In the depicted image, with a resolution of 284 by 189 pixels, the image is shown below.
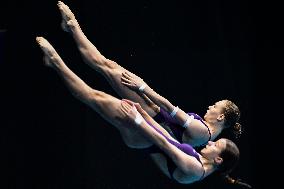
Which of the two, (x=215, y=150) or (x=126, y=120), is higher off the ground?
(x=215, y=150)

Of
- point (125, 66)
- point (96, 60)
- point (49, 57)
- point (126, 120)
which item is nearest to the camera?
point (126, 120)

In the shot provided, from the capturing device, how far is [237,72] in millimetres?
4629

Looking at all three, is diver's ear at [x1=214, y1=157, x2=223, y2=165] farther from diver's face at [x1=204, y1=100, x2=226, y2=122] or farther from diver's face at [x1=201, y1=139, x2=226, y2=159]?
diver's face at [x1=204, y1=100, x2=226, y2=122]

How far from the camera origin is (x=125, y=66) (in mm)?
4621

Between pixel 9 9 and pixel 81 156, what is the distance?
1.41m

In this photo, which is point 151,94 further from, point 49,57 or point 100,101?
point 49,57

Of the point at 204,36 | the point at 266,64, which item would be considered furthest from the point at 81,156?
the point at 266,64

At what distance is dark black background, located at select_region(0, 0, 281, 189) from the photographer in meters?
4.42

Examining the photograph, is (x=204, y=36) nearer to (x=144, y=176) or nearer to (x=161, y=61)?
(x=161, y=61)

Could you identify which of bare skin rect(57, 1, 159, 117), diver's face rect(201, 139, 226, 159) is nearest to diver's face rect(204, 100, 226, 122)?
diver's face rect(201, 139, 226, 159)

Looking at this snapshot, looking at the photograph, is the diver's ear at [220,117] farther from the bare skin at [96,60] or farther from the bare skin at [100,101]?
the bare skin at [100,101]

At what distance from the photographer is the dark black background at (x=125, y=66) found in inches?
174

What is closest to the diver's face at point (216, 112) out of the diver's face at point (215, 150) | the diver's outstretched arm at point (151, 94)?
the diver's outstretched arm at point (151, 94)

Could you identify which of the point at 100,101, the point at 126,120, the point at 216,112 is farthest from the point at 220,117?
the point at 100,101
